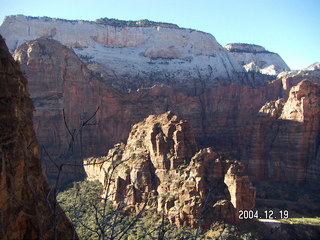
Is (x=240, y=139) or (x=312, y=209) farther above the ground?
(x=240, y=139)

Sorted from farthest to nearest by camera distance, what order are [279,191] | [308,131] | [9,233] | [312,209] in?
[308,131]
[279,191]
[312,209]
[9,233]

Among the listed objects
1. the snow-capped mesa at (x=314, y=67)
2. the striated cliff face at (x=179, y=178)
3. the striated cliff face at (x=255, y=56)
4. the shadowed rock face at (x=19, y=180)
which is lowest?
the striated cliff face at (x=179, y=178)

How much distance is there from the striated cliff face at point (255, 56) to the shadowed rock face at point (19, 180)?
119 meters

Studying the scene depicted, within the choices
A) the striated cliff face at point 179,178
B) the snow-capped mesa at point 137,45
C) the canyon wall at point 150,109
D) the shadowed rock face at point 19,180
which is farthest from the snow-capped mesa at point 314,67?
the shadowed rock face at point 19,180

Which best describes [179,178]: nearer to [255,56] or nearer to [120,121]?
[120,121]

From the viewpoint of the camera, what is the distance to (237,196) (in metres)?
28.9

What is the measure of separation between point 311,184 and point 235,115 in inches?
848

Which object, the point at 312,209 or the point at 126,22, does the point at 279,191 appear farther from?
the point at 126,22

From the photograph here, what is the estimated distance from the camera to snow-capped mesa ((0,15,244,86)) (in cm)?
8769

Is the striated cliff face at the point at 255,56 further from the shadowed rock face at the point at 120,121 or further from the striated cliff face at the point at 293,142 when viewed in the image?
the striated cliff face at the point at 293,142

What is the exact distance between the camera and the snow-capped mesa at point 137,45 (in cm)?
8769

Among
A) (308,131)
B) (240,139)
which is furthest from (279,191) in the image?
(240,139)

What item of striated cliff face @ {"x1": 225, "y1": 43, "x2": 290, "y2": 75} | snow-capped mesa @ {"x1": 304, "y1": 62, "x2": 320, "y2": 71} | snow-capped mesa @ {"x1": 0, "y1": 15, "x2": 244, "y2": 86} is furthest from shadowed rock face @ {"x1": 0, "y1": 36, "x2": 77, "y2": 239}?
striated cliff face @ {"x1": 225, "y1": 43, "x2": 290, "y2": 75}

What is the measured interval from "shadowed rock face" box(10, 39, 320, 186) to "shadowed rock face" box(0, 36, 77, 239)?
30.5 metres
